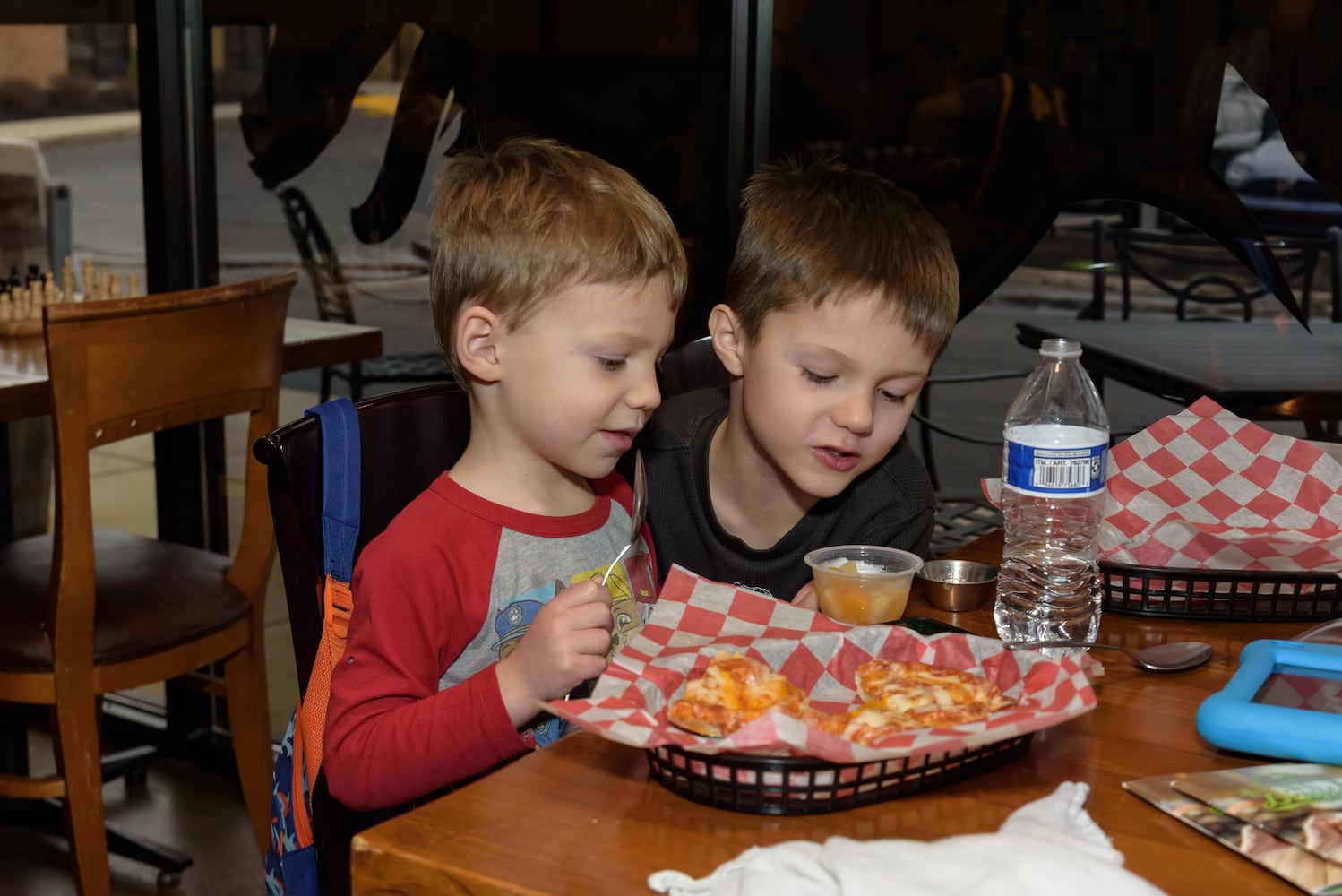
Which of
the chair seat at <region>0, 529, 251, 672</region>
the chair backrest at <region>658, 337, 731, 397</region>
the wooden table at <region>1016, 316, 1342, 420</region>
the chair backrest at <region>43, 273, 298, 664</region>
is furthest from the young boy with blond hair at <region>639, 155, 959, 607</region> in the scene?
the chair seat at <region>0, 529, 251, 672</region>

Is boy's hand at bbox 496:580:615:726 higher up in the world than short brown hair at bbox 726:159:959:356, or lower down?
lower down

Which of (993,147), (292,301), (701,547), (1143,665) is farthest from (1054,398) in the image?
(292,301)

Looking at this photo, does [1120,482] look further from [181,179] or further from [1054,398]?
[181,179]

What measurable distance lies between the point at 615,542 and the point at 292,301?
5.74 ft

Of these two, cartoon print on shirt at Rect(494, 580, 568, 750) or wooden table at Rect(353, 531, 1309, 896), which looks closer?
wooden table at Rect(353, 531, 1309, 896)

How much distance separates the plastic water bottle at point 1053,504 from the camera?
→ 1.23 metres

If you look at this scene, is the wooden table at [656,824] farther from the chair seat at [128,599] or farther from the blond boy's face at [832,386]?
the chair seat at [128,599]

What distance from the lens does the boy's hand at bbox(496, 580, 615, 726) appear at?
3.80 feet

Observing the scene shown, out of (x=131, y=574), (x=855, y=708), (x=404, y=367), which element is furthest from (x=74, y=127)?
(x=855, y=708)

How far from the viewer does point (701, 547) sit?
1721 millimetres

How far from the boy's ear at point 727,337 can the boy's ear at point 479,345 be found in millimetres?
312

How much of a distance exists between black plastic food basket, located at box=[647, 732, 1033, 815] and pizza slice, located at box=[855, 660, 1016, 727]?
0.04m

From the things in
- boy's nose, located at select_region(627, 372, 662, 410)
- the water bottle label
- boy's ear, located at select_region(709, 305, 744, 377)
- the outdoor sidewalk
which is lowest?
the water bottle label

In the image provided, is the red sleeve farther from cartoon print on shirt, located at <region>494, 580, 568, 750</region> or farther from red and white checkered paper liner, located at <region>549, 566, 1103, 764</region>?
red and white checkered paper liner, located at <region>549, 566, 1103, 764</region>
